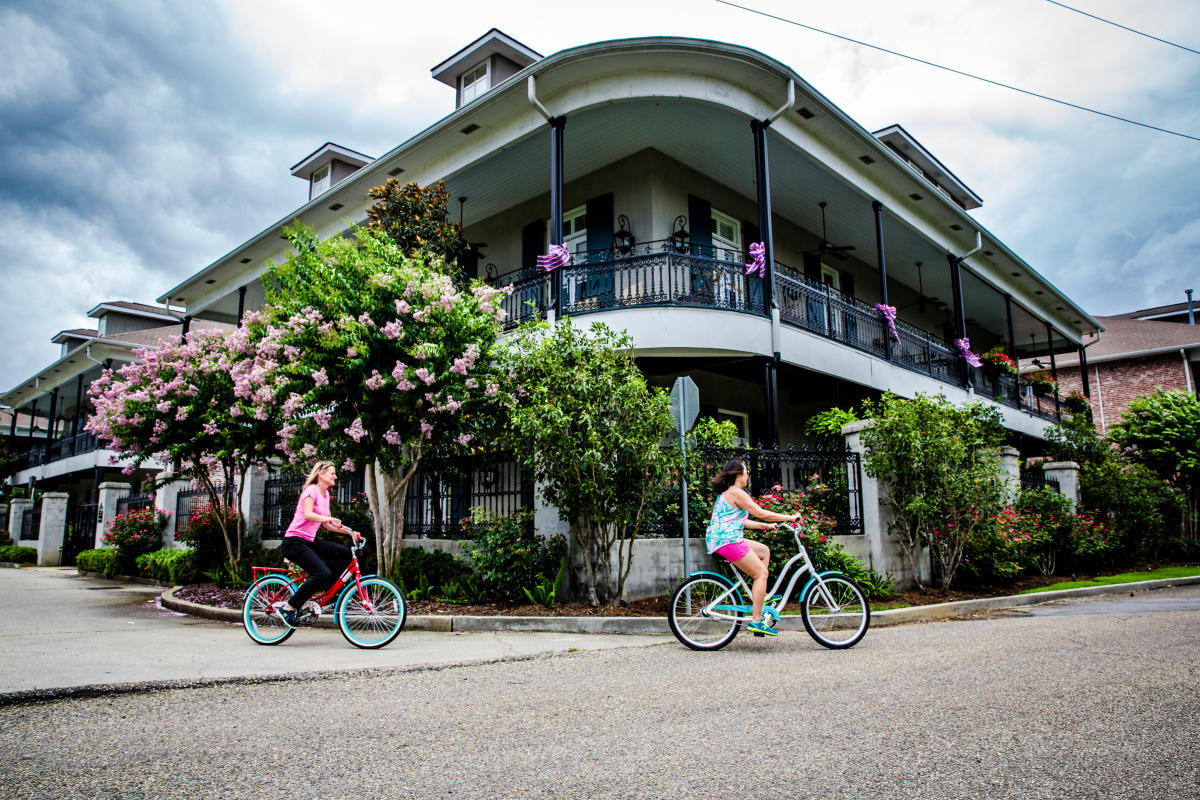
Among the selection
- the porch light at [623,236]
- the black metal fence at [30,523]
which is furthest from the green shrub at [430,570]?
the black metal fence at [30,523]

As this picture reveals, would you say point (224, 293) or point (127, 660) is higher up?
point (224, 293)

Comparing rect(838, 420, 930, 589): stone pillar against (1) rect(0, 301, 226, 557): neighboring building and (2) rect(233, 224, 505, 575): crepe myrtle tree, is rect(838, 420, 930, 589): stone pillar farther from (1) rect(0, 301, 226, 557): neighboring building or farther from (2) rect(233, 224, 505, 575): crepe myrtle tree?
(1) rect(0, 301, 226, 557): neighboring building

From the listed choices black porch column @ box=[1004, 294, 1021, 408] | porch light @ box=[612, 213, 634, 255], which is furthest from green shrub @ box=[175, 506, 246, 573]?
black porch column @ box=[1004, 294, 1021, 408]

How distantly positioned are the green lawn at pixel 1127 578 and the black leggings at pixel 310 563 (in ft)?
30.0

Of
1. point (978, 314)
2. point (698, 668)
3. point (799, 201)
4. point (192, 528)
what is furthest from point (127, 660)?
point (978, 314)

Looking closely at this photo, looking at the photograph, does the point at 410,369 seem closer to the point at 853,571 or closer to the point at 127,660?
the point at 127,660

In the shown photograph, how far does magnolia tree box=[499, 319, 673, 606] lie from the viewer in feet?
28.8

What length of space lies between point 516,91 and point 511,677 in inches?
386

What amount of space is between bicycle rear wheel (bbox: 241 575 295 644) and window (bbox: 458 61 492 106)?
1319 cm

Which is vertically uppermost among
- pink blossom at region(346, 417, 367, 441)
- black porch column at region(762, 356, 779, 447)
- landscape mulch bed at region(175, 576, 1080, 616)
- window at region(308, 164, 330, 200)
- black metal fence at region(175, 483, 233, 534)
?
window at region(308, 164, 330, 200)

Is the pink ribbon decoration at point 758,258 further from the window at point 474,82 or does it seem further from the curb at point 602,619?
the window at point 474,82

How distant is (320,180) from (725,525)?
19524 millimetres

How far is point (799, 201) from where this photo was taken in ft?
54.6

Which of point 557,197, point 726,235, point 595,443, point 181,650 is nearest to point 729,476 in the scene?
point 595,443
